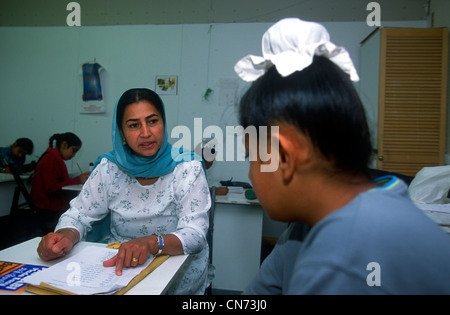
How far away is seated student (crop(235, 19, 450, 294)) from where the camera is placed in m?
0.37

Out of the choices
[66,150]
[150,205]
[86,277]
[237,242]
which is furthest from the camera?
[66,150]

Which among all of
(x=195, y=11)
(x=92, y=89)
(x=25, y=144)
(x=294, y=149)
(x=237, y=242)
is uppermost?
(x=195, y=11)

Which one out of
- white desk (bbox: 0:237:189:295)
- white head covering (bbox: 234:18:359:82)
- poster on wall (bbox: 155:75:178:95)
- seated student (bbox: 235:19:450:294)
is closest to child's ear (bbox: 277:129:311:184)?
seated student (bbox: 235:19:450:294)

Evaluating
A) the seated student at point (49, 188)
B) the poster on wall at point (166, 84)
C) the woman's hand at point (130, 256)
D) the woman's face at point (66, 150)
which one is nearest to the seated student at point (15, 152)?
the woman's face at point (66, 150)

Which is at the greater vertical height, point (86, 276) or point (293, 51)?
point (293, 51)

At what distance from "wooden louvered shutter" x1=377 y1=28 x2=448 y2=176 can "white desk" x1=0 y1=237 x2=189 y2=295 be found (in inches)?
93.7

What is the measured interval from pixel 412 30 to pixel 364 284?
2928 millimetres

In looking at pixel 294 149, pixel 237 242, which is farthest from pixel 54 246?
pixel 237 242

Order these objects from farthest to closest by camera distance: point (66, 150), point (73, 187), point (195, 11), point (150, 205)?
point (195, 11) < point (66, 150) < point (73, 187) < point (150, 205)

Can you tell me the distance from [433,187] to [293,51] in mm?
1485

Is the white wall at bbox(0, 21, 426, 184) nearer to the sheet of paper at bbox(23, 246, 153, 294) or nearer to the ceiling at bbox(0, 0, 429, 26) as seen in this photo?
the ceiling at bbox(0, 0, 429, 26)

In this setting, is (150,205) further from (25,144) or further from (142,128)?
(25,144)

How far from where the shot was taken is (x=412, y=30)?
8.20ft

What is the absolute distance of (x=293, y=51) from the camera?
0.49 m
